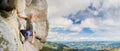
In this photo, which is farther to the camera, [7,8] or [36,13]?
[36,13]

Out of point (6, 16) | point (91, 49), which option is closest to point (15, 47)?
point (6, 16)

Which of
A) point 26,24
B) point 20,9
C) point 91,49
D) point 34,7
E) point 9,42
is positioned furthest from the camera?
point 91,49

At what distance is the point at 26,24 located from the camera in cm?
2831

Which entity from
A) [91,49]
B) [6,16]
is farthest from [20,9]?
[91,49]

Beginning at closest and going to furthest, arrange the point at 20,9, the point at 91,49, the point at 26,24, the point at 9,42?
1. the point at 9,42
2. the point at 20,9
3. the point at 26,24
4. the point at 91,49

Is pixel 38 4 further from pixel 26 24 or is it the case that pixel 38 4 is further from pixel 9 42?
pixel 9 42

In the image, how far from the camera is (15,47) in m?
23.0

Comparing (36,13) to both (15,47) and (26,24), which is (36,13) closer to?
(26,24)

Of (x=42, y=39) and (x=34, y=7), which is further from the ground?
(x=34, y=7)

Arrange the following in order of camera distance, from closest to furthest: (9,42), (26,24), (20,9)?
(9,42) < (20,9) < (26,24)

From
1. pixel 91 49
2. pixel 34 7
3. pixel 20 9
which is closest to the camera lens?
pixel 20 9

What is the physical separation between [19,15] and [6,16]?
3.74 meters

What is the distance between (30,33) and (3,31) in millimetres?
5167

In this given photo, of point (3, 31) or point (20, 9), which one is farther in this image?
point (20, 9)
